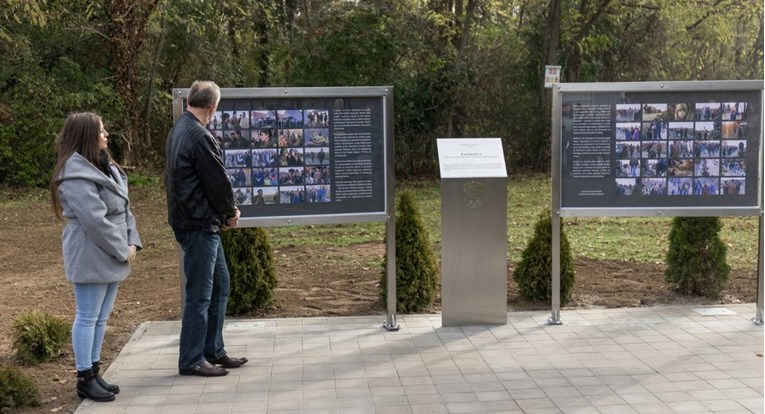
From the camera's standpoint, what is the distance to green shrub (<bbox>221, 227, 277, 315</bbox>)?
283 inches

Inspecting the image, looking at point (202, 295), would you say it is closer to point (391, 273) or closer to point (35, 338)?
point (35, 338)

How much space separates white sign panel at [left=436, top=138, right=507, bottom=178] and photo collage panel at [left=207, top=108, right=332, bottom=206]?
96 cm

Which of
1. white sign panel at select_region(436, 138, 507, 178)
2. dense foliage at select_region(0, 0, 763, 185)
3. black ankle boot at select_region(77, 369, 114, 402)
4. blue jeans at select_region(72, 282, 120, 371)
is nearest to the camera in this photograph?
blue jeans at select_region(72, 282, 120, 371)

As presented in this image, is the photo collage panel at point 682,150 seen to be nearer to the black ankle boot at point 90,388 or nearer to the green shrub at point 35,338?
the black ankle boot at point 90,388

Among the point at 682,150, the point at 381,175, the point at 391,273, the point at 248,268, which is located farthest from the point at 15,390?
the point at 682,150

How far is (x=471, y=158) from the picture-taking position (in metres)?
6.82

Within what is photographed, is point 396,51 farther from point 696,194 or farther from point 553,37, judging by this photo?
point 696,194

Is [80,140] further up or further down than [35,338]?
further up

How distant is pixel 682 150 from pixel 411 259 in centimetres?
248

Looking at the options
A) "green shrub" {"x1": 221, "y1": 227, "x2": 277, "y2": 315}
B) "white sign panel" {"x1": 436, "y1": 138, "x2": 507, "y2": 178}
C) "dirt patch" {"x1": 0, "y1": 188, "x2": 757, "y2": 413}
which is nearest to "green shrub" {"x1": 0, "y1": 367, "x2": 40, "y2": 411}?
"dirt patch" {"x1": 0, "y1": 188, "x2": 757, "y2": 413}

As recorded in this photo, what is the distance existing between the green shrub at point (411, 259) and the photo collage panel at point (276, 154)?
36.9 inches

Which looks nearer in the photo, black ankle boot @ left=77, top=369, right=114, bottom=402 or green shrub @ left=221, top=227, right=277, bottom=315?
black ankle boot @ left=77, top=369, right=114, bottom=402

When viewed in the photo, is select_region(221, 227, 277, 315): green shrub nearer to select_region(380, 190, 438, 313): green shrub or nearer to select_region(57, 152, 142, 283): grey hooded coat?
select_region(380, 190, 438, 313): green shrub

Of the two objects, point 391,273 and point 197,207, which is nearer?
point 197,207
